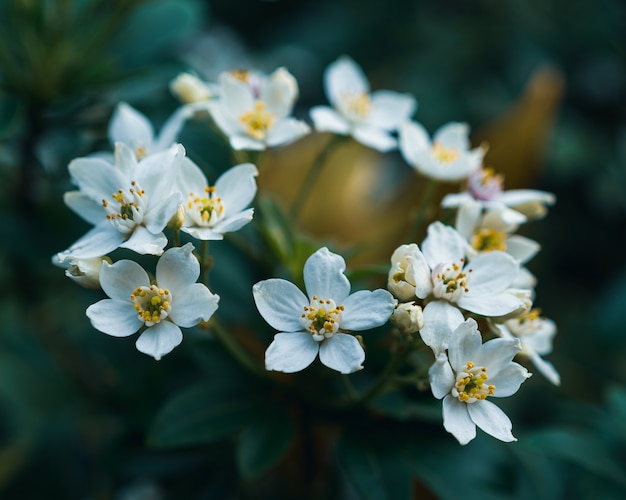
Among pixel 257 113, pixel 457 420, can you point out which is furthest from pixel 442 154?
pixel 457 420

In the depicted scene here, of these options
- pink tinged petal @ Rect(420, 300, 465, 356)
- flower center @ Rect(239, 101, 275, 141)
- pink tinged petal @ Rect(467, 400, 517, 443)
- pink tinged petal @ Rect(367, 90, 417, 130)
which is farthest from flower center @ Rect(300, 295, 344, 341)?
pink tinged petal @ Rect(367, 90, 417, 130)

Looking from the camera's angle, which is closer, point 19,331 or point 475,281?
point 475,281

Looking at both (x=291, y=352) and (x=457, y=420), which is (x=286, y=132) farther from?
(x=457, y=420)

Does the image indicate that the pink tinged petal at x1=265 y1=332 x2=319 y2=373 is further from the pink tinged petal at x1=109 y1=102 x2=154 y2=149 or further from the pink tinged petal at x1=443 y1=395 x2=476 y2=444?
the pink tinged petal at x1=109 y1=102 x2=154 y2=149

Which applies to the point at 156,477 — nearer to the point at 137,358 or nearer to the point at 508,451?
the point at 137,358

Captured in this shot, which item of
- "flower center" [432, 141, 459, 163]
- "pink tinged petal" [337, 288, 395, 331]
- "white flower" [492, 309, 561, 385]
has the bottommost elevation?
"white flower" [492, 309, 561, 385]

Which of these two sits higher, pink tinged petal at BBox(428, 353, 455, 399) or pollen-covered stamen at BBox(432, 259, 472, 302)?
→ pollen-covered stamen at BBox(432, 259, 472, 302)

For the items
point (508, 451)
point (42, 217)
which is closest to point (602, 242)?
point (508, 451)
